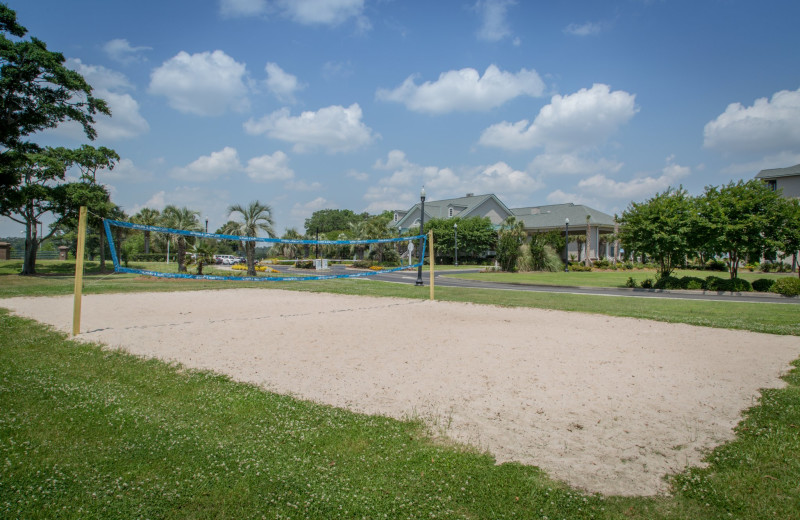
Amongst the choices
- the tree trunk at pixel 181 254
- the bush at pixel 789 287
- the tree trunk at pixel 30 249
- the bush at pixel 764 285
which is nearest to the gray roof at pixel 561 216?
the bush at pixel 764 285

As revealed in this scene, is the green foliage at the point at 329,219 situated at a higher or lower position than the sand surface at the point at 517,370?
higher

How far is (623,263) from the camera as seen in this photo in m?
48.5

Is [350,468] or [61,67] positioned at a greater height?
[61,67]

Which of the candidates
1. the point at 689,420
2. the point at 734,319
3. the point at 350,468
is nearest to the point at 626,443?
the point at 689,420

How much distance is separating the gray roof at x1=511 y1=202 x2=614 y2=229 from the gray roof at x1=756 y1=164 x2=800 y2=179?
1680cm

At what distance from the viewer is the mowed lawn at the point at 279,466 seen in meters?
3.12

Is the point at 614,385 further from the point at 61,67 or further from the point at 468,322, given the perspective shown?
the point at 61,67

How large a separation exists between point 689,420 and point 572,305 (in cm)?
1068

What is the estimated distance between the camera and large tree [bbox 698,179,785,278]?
21.7 metres

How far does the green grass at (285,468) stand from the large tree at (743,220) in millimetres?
20953

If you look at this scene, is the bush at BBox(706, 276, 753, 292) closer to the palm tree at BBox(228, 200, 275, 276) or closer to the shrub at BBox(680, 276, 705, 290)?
the shrub at BBox(680, 276, 705, 290)

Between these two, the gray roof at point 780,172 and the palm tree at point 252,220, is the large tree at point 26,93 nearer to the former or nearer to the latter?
the palm tree at point 252,220

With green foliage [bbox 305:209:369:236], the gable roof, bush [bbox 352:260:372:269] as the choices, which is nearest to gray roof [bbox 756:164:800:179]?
the gable roof

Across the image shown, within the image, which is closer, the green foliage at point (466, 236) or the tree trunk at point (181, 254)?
the tree trunk at point (181, 254)
